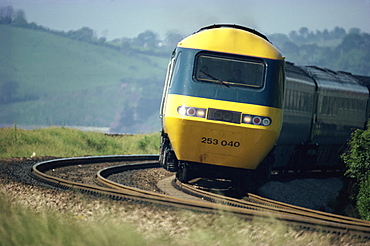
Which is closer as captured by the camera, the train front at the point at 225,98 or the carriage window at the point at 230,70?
the train front at the point at 225,98

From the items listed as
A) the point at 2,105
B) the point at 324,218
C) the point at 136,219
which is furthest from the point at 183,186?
the point at 2,105

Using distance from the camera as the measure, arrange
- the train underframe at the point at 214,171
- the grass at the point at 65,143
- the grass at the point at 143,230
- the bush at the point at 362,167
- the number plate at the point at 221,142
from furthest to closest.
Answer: the grass at the point at 65,143 → the bush at the point at 362,167 → the train underframe at the point at 214,171 → the number plate at the point at 221,142 → the grass at the point at 143,230

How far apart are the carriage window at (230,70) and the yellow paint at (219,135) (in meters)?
0.53

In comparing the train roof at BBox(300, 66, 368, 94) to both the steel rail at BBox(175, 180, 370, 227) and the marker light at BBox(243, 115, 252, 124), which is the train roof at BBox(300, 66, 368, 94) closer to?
the steel rail at BBox(175, 180, 370, 227)

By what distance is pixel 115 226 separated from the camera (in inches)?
252

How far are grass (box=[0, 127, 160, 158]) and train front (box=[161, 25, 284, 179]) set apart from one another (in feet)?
35.0

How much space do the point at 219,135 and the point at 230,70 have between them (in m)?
1.33

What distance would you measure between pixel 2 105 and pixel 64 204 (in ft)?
597

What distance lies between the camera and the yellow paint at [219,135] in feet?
37.3

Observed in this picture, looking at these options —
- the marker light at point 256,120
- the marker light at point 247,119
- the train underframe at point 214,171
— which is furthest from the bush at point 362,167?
the marker light at point 247,119

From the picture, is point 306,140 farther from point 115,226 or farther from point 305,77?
point 115,226

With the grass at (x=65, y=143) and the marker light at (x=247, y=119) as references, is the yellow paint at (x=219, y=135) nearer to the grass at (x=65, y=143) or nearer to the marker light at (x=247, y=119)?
the marker light at (x=247, y=119)

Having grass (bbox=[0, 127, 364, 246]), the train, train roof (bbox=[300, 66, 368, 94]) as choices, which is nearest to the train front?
the train

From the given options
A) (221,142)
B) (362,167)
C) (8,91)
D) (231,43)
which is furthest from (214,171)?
(8,91)
